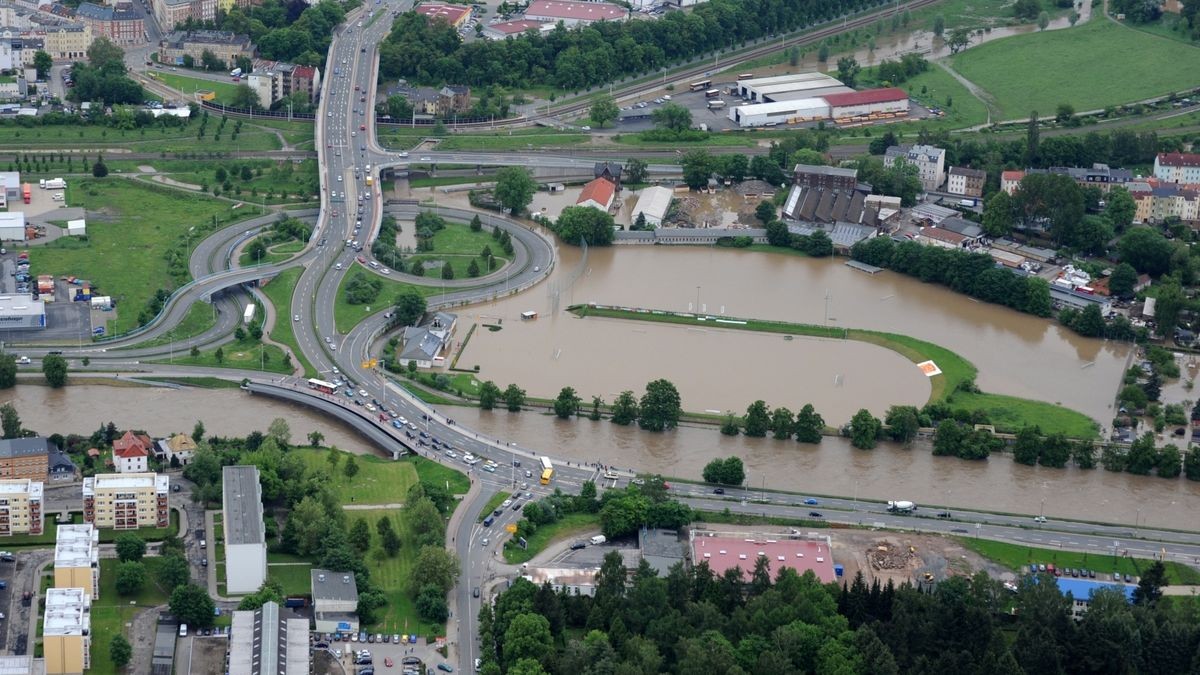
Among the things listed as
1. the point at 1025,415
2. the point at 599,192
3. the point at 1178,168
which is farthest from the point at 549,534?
the point at 1178,168

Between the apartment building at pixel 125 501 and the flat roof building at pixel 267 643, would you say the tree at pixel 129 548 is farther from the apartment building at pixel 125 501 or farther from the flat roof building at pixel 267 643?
the flat roof building at pixel 267 643

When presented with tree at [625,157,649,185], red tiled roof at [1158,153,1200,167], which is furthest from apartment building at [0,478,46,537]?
red tiled roof at [1158,153,1200,167]

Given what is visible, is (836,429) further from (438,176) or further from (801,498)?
(438,176)

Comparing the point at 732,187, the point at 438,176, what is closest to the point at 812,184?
the point at 732,187

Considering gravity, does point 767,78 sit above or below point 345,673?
above

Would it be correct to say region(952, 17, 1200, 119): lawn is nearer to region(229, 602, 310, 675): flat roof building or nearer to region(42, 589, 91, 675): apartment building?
region(229, 602, 310, 675): flat roof building

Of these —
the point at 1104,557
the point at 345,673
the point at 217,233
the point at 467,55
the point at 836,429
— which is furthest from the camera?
the point at 467,55
